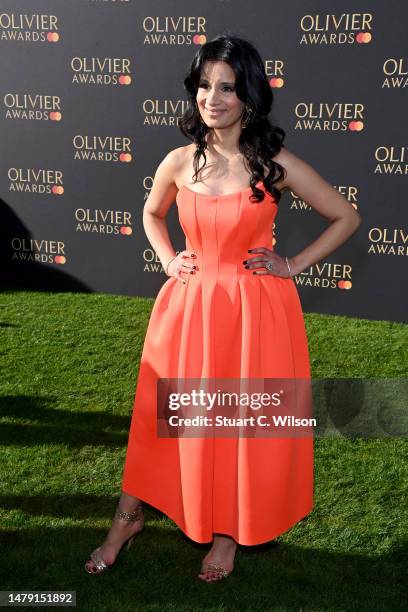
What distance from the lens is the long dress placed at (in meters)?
2.48

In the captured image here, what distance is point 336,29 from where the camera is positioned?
5984 millimetres

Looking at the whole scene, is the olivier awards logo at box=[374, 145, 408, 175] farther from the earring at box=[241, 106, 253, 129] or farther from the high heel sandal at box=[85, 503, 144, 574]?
the high heel sandal at box=[85, 503, 144, 574]

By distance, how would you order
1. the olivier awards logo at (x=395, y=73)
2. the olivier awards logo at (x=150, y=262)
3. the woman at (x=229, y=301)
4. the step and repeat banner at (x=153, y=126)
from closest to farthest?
the woman at (x=229, y=301)
the olivier awards logo at (x=395, y=73)
the step and repeat banner at (x=153, y=126)
the olivier awards logo at (x=150, y=262)

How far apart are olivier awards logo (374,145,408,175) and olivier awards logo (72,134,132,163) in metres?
2.39

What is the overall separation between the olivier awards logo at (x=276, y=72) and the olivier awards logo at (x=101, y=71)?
136 cm

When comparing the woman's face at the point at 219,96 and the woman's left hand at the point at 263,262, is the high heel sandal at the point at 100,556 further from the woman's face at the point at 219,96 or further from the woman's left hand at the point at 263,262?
the woman's face at the point at 219,96

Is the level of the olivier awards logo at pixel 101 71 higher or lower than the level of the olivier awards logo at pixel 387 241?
higher

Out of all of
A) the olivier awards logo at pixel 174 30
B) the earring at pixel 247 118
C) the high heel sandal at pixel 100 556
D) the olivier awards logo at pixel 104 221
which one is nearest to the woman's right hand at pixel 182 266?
the earring at pixel 247 118

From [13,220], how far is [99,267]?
1067mm

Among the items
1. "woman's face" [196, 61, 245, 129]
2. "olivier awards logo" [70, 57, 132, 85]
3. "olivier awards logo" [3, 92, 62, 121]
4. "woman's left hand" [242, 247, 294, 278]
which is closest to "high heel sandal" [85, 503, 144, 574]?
"woman's left hand" [242, 247, 294, 278]

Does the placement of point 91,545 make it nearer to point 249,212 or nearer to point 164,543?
point 164,543

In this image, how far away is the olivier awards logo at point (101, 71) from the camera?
21.8 feet

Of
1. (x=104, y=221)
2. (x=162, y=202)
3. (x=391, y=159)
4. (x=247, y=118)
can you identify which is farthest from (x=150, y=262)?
(x=247, y=118)

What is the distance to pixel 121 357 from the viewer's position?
5.48 meters
